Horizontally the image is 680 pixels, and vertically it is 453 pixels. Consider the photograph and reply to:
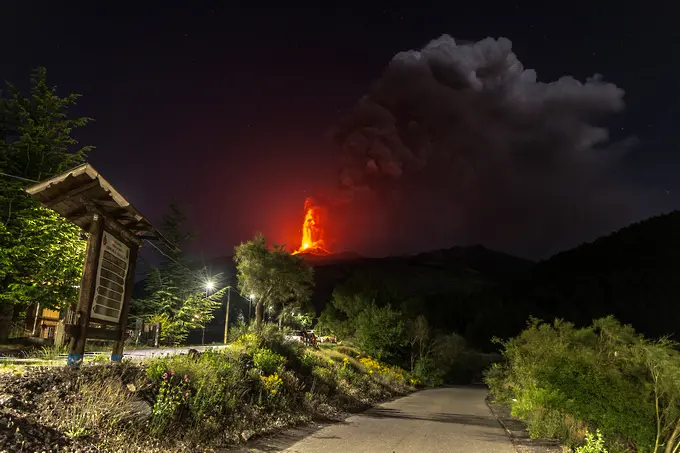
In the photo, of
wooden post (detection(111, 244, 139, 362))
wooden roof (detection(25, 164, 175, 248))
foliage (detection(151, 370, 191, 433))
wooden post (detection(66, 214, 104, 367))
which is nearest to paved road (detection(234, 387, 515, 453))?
foliage (detection(151, 370, 191, 433))

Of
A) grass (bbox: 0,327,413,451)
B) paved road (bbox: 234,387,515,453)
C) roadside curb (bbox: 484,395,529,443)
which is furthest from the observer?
roadside curb (bbox: 484,395,529,443)

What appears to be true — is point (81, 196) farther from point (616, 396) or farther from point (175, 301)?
point (175, 301)

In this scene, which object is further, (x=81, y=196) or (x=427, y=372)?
(x=427, y=372)

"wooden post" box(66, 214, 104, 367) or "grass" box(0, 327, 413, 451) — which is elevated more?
"wooden post" box(66, 214, 104, 367)

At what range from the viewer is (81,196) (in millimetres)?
10445

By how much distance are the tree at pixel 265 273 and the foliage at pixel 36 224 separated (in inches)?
697

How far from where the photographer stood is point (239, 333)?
20312mm

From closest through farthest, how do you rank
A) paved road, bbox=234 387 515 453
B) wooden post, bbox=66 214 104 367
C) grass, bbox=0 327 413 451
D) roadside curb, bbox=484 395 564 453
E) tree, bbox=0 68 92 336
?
grass, bbox=0 327 413 451 → wooden post, bbox=66 214 104 367 → paved road, bbox=234 387 515 453 → roadside curb, bbox=484 395 564 453 → tree, bbox=0 68 92 336

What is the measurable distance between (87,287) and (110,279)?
102cm

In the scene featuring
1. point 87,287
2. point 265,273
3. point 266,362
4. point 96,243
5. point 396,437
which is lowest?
point 396,437

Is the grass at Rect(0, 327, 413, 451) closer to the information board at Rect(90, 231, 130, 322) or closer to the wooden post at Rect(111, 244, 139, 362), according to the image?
the wooden post at Rect(111, 244, 139, 362)

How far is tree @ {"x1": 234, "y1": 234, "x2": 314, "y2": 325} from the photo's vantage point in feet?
126

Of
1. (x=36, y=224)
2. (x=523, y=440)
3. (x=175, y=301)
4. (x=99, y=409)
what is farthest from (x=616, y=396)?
(x=175, y=301)

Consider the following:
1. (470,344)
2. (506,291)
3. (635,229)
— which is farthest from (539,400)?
(635,229)
